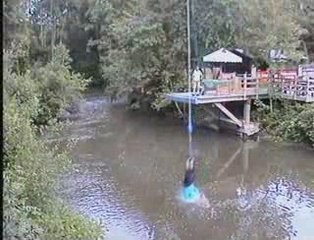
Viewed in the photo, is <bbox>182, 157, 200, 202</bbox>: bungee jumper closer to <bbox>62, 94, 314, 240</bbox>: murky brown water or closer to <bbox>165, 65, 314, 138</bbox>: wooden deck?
<bbox>62, 94, 314, 240</bbox>: murky brown water

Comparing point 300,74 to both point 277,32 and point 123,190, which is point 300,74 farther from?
point 123,190

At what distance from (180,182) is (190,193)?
380 millimetres

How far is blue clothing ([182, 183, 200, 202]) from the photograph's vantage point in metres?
5.89

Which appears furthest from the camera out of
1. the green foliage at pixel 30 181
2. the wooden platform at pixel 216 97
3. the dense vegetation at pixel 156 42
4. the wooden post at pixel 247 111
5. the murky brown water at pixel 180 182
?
the wooden post at pixel 247 111

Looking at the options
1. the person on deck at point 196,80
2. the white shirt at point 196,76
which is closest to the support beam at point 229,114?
the person on deck at point 196,80

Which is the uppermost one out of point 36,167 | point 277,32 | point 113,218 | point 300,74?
point 277,32

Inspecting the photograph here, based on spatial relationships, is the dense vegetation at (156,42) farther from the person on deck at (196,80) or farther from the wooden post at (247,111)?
the person on deck at (196,80)

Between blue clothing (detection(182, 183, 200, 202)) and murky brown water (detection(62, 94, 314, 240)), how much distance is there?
9 cm

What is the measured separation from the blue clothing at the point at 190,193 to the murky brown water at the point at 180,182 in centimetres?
9

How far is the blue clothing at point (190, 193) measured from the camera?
589 centimetres

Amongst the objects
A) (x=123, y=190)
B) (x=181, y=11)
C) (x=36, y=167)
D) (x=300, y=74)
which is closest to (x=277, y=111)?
(x=300, y=74)

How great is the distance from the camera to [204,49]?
9.92 meters

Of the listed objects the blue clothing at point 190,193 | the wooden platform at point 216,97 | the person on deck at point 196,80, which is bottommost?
the blue clothing at point 190,193

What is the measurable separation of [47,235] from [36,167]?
1.63 feet
